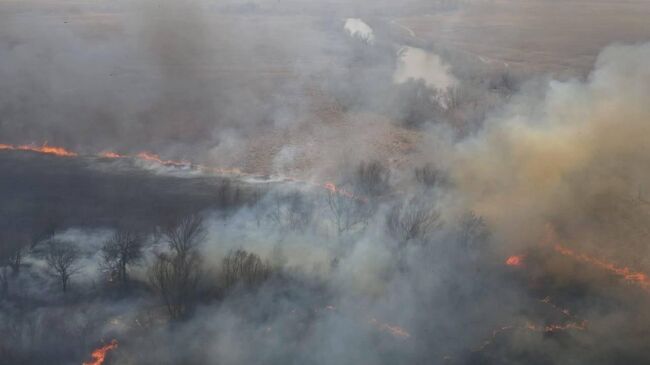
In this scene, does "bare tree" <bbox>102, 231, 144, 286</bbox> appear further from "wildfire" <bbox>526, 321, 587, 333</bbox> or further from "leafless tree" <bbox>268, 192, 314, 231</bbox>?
"wildfire" <bbox>526, 321, 587, 333</bbox>

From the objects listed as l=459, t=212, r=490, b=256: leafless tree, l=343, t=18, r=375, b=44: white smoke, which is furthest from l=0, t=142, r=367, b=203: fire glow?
l=343, t=18, r=375, b=44: white smoke

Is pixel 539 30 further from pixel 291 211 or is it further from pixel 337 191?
pixel 291 211

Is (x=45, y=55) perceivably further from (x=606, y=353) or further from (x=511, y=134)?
(x=606, y=353)

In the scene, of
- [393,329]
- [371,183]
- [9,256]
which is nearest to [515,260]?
[393,329]

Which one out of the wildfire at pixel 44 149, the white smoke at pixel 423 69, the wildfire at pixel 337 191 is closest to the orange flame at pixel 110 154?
the wildfire at pixel 44 149

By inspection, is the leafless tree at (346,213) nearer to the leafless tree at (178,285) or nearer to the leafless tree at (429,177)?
the leafless tree at (429,177)

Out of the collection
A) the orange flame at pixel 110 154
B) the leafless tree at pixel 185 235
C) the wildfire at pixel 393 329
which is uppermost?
the leafless tree at pixel 185 235

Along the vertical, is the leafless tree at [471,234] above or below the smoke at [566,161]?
below
